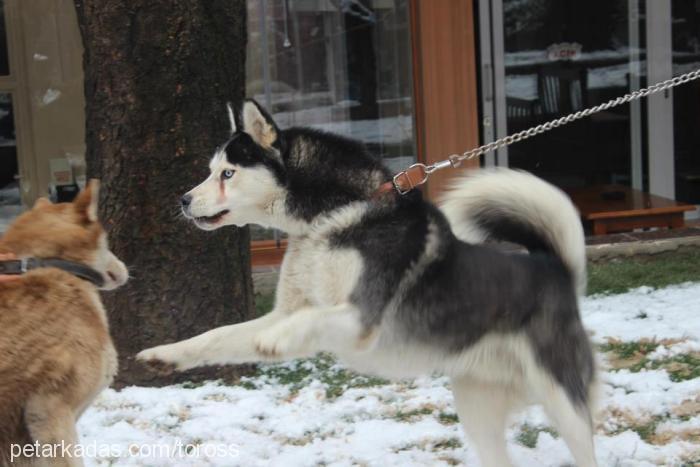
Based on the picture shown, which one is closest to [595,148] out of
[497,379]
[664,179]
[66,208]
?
[664,179]

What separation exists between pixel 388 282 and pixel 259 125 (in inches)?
27.7

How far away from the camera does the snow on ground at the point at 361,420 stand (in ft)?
13.4

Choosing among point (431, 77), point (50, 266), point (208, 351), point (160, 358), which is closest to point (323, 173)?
point (208, 351)

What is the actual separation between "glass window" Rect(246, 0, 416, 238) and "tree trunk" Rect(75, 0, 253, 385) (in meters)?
2.97

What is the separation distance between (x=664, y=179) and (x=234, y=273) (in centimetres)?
549

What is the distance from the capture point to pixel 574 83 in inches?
371

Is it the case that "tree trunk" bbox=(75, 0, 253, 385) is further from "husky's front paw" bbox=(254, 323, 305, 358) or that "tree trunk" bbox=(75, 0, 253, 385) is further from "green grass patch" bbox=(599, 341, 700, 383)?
"green grass patch" bbox=(599, 341, 700, 383)

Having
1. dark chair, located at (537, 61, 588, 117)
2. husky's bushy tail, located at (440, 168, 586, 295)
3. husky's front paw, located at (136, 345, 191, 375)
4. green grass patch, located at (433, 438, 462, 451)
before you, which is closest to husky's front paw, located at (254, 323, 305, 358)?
husky's front paw, located at (136, 345, 191, 375)

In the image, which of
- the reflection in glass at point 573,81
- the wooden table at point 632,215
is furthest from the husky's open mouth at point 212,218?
the reflection in glass at point 573,81

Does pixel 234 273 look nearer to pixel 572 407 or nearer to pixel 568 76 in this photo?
pixel 572 407

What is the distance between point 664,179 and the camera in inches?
364

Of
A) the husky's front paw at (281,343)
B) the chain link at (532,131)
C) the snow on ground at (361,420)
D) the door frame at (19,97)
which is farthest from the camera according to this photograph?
the door frame at (19,97)

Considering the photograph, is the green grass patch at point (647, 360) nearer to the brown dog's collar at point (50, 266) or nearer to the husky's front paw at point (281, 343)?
the husky's front paw at point (281, 343)

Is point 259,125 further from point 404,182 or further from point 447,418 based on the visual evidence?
point 447,418
